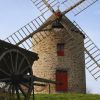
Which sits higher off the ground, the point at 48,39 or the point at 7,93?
the point at 48,39

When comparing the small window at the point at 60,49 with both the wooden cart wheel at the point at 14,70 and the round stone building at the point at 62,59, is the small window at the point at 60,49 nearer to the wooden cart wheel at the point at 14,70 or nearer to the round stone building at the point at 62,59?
the round stone building at the point at 62,59

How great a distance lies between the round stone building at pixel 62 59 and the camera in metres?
30.1

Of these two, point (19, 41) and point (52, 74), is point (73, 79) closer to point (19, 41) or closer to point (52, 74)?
point (52, 74)

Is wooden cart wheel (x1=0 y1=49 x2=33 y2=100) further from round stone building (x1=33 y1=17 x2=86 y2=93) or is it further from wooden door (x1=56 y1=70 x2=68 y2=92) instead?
wooden door (x1=56 y1=70 x2=68 y2=92)

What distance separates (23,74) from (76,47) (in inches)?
496

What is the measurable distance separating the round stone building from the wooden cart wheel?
11.5 metres

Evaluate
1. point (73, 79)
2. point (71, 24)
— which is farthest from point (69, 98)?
point (71, 24)

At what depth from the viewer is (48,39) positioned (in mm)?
30531

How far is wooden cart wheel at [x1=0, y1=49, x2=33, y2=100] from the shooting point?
57.4 ft

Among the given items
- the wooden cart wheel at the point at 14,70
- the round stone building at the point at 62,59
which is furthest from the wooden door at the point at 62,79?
the wooden cart wheel at the point at 14,70

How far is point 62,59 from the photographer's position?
30.2m

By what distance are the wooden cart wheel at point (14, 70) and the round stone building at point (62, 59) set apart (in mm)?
11478

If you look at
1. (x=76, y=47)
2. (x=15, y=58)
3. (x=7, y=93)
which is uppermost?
(x=76, y=47)

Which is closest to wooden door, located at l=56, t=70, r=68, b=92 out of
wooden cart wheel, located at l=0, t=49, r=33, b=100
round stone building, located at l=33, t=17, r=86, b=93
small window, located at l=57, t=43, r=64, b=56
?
round stone building, located at l=33, t=17, r=86, b=93
